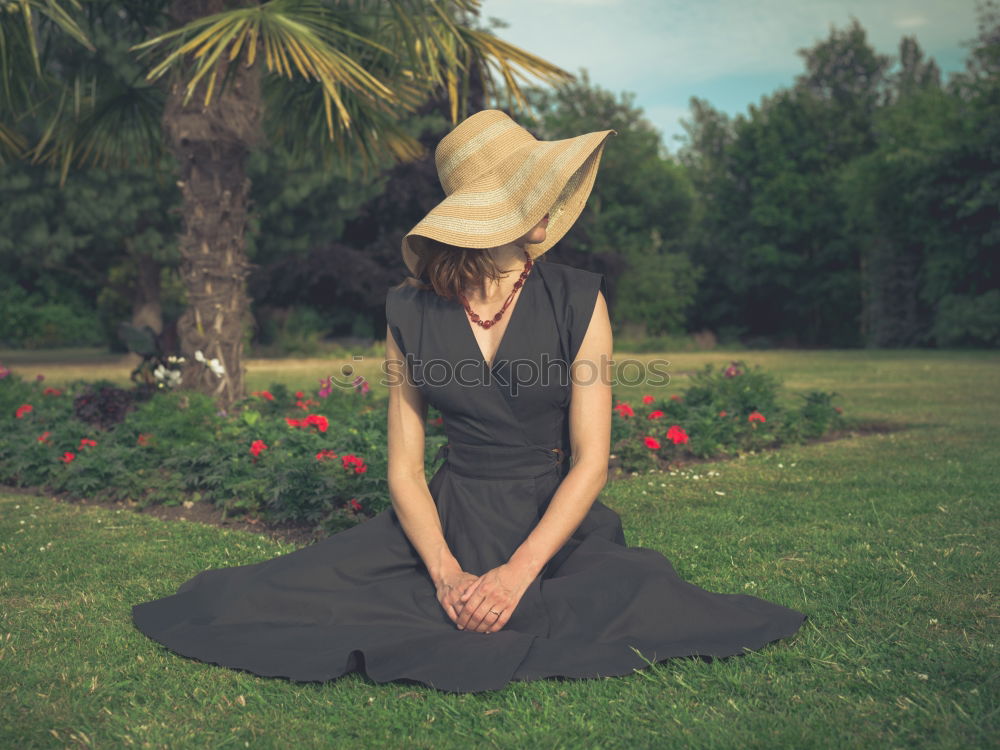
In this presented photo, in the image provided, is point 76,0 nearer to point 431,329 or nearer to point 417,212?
point 431,329

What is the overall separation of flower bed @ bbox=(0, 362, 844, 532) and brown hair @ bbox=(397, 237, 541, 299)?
228 cm

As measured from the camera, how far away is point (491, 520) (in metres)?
3.06

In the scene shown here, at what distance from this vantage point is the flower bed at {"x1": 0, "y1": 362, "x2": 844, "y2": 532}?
5.29 meters

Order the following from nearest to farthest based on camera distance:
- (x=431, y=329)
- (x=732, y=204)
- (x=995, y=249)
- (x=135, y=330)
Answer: (x=431, y=329) → (x=135, y=330) → (x=995, y=249) → (x=732, y=204)

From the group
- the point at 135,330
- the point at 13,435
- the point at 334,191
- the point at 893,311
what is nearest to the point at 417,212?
the point at 334,191

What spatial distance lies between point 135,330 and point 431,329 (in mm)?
6706

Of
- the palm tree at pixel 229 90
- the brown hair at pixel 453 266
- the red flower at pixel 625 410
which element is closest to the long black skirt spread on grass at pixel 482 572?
the brown hair at pixel 453 266

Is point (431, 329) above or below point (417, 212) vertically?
below

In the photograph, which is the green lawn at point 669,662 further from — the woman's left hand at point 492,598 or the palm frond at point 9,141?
the palm frond at point 9,141

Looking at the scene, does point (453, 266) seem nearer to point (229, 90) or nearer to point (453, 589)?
point (453, 589)

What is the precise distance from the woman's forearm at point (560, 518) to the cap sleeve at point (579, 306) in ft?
1.29

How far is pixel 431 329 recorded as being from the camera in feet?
10.3

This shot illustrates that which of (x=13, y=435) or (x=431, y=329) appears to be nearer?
(x=431, y=329)

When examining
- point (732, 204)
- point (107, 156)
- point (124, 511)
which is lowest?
point (124, 511)
